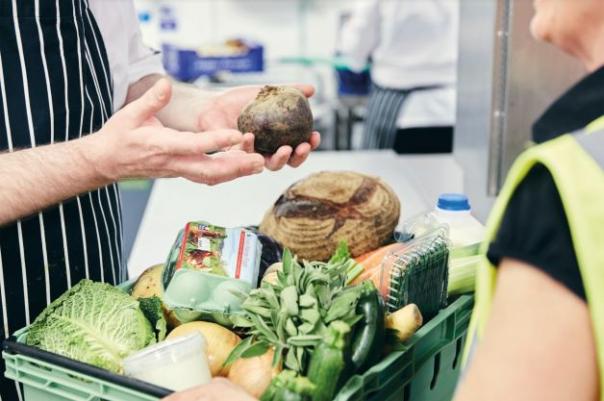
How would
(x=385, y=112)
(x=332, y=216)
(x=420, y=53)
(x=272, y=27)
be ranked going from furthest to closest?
(x=272, y=27), (x=385, y=112), (x=420, y=53), (x=332, y=216)

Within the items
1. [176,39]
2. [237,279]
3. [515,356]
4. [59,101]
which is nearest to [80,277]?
[59,101]

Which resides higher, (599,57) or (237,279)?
(599,57)

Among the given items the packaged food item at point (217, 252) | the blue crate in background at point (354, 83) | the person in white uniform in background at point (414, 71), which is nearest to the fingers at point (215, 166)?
the packaged food item at point (217, 252)

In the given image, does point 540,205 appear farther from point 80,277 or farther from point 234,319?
point 80,277

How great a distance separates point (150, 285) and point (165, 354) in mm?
228

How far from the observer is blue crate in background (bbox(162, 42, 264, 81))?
4582 millimetres

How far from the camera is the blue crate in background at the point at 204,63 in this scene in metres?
4.58

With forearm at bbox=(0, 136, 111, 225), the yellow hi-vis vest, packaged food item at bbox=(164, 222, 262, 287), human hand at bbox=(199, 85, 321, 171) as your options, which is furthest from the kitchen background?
the yellow hi-vis vest

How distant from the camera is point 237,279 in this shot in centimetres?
96

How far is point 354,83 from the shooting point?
4809mm

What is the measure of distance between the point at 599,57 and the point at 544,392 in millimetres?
291

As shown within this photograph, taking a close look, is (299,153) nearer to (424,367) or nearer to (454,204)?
(454,204)

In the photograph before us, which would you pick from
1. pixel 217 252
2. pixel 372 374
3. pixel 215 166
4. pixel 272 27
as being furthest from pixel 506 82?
pixel 272 27

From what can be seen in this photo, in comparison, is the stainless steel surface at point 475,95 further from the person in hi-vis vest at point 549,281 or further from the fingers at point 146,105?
the person in hi-vis vest at point 549,281
